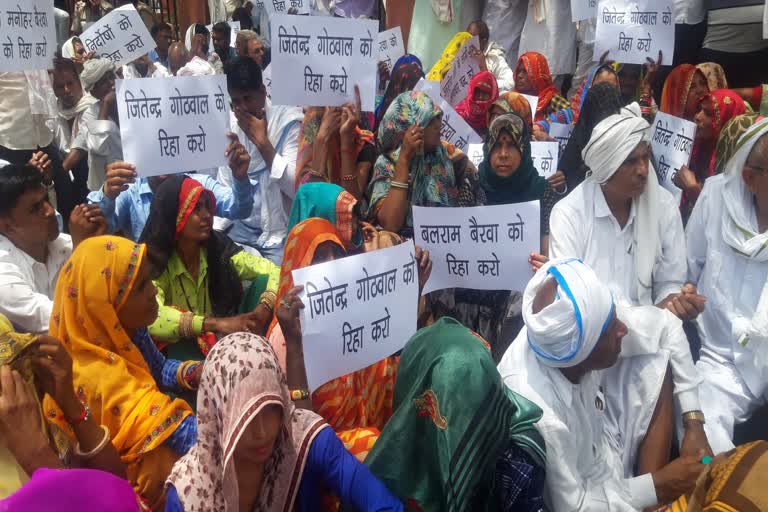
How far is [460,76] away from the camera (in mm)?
6719

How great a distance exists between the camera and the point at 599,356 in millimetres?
2459

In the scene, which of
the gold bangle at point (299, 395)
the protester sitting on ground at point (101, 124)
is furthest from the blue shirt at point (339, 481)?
the protester sitting on ground at point (101, 124)

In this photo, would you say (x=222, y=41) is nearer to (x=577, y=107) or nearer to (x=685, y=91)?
(x=577, y=107)

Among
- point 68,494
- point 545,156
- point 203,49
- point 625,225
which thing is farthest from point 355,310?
point 203,49

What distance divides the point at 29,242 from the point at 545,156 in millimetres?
3308

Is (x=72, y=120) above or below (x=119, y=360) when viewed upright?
above

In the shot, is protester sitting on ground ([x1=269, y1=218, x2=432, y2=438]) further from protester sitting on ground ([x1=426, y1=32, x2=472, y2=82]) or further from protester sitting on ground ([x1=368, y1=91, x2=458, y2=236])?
protester sitting on ground ([x1=426, y1=32, x2=472, y2=82])

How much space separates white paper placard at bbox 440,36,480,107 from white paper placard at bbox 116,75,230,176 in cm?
291

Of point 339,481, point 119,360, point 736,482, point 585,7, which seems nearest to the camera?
point 736,482

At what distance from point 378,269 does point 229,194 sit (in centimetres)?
203

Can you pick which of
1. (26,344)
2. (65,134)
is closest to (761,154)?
(26,344)

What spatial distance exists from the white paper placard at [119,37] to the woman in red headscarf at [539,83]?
339cm

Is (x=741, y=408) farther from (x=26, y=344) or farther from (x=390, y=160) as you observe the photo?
(x=26, y=344)

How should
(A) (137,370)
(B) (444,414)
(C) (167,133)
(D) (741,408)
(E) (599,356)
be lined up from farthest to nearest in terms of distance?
(C) (167,133) < (D) (741,408) < (A) (137,370) < (E) (599,356) < (B) (444,414)
